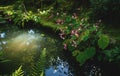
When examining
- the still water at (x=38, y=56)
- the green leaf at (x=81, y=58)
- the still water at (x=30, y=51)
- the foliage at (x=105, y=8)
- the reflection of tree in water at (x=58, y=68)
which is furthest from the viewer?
the foliage at (x=105, y=8)

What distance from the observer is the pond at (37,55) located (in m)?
7.53

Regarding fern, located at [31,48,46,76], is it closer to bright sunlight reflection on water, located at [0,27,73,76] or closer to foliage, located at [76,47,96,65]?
foliage, located at [76,47,96,65]

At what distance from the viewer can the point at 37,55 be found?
29.2ft

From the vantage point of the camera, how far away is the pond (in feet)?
24.7

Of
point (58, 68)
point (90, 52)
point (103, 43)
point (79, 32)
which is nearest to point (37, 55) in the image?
point (58, 68)

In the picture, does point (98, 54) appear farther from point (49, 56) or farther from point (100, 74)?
point (49, 56)

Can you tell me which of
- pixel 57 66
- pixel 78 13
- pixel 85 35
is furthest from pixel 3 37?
pixel 85 35

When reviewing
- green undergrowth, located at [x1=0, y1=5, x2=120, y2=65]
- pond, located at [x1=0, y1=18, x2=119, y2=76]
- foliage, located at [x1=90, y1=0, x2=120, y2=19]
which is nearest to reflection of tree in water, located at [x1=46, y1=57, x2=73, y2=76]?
pond, located at [x1=0, y1=18, x2=119, y2=76]

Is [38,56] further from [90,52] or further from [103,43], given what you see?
[103,43]

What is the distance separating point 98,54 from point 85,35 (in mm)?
593

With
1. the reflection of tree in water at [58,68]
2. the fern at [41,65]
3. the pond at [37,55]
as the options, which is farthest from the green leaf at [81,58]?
the fern at [41,65]

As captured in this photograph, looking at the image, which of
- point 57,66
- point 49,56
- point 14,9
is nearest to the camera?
point 57,66

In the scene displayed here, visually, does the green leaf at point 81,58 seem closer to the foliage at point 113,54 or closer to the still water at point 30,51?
the still water at point 30,51

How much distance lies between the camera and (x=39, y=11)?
12508 mm
